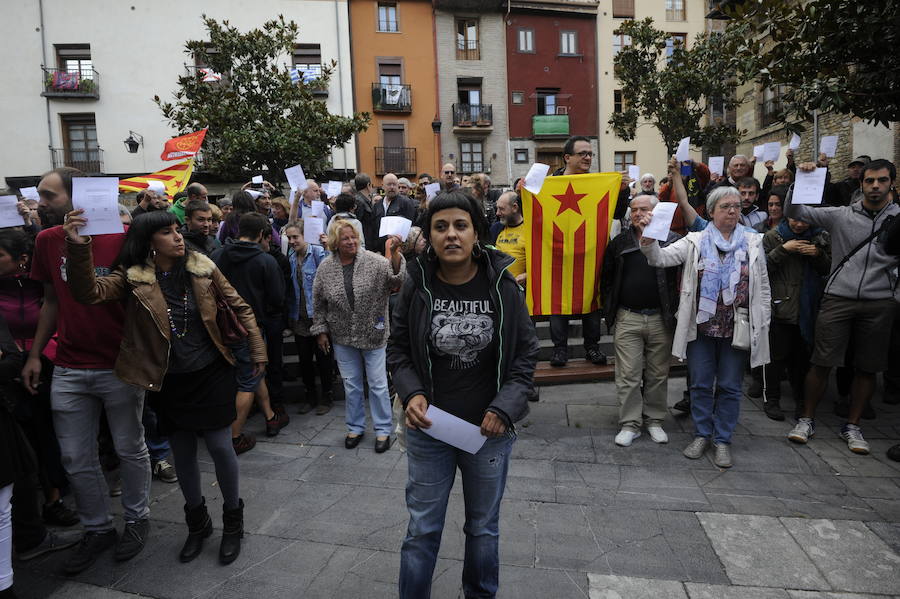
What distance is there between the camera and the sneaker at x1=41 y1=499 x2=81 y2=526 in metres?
3.54

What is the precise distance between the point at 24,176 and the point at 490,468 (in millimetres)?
25476

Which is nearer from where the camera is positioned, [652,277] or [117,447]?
[117,447]

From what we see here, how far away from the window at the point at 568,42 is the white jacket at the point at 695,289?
23.5 meters

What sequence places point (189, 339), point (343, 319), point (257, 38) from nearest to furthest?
point (189, 339), point (343, 319), point (257, 38)

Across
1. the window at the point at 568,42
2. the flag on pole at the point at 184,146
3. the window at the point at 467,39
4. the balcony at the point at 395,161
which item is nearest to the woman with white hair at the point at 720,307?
the flag on pole at the point at 184,146

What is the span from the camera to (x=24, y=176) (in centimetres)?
2064

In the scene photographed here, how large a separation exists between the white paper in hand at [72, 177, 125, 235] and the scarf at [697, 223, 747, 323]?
3838mm

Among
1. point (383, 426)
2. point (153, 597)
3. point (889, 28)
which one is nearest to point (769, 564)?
point (383, 426)

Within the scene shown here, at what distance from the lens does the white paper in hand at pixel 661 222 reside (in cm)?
375

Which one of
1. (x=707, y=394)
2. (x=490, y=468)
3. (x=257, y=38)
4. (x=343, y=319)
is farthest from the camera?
(x=257, y=38)

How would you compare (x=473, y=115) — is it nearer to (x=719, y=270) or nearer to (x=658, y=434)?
(x=719, y=270)

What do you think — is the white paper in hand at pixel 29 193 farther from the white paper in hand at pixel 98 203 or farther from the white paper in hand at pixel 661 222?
the white paper in hand at pixel 661 222

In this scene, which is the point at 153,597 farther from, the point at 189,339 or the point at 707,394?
the point at 707,394

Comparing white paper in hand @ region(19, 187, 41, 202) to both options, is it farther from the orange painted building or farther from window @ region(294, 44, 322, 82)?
window @ region(294, 44, 322, 82)
